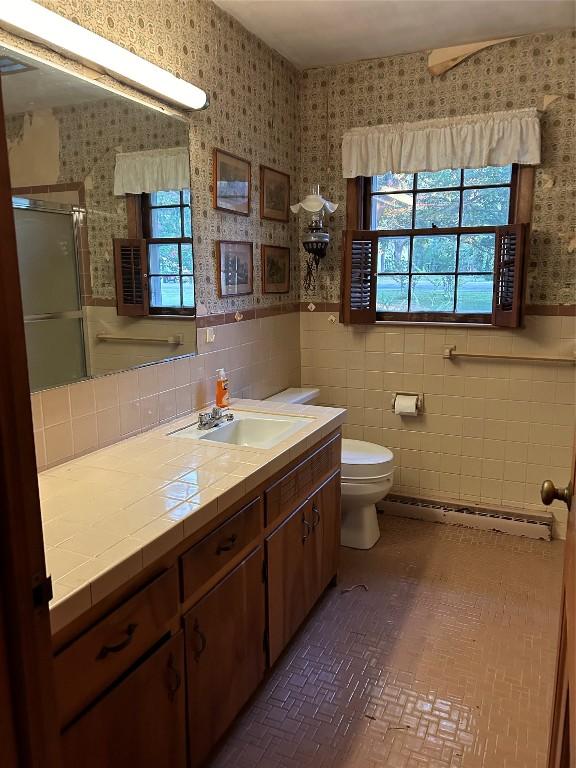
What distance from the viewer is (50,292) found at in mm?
1791

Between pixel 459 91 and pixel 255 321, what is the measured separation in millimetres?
1617

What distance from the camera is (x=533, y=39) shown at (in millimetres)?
2855

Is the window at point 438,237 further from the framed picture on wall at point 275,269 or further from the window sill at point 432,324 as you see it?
the framed picture on wall at point 275,269

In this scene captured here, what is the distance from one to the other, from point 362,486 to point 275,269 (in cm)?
129

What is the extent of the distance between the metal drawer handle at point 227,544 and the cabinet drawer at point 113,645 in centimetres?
21

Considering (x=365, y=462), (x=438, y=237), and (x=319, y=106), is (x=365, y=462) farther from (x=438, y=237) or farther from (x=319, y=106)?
(x=319, y=106)

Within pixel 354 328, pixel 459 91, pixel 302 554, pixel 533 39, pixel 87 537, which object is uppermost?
pixel 533 39

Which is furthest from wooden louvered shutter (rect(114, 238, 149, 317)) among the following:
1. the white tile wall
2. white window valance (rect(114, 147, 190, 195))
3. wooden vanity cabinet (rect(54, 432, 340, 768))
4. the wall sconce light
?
the white tile wall

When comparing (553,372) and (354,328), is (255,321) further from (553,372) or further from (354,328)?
(553,372)

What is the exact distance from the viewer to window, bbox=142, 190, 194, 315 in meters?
2.27

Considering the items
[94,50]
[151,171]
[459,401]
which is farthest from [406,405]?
[94,50]

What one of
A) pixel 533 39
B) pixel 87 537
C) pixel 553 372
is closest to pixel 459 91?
pixel 533 39

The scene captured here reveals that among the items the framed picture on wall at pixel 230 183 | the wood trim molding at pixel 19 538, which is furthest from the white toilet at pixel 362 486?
the wood trim molding at pixel 19 538

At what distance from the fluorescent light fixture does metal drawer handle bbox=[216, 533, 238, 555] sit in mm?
1540
